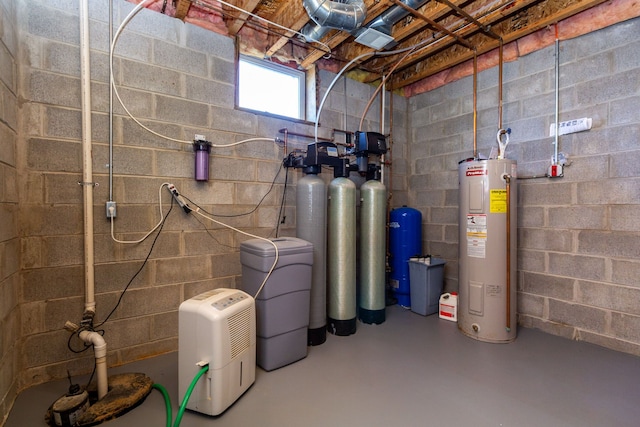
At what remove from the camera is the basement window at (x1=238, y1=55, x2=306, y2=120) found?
8.63 ft

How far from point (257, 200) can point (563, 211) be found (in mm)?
2415

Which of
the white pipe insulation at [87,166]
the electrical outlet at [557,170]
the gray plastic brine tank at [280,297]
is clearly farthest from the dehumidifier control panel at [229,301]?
the electrical outlet at [557,170]

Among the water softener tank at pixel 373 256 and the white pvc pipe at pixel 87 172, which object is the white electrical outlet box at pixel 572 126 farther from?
the white pvc pipe at pixel 87 172

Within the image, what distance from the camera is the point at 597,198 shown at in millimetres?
2297

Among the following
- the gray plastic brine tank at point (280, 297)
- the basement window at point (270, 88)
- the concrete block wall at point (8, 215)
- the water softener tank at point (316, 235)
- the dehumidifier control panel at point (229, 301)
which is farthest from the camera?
the basement window at point (270, 88)

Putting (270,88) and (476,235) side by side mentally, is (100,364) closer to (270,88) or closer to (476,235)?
(270,88)

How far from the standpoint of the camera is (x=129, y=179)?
205cm

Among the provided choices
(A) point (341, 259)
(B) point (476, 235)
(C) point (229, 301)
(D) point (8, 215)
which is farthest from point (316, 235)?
(D) point (8, 215)

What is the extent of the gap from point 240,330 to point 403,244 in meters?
1.97

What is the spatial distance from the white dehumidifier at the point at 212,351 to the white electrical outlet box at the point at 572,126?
8.81 ft

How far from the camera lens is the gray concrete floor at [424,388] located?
4.98ft

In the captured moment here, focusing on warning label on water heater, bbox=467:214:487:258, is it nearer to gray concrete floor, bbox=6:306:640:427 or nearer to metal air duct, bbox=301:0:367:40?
gray concrete floor, bbox=6:306:640:427

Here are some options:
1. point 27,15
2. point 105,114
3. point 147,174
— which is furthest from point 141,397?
point 27,15

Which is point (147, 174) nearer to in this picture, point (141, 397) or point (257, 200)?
point (257, 200)
